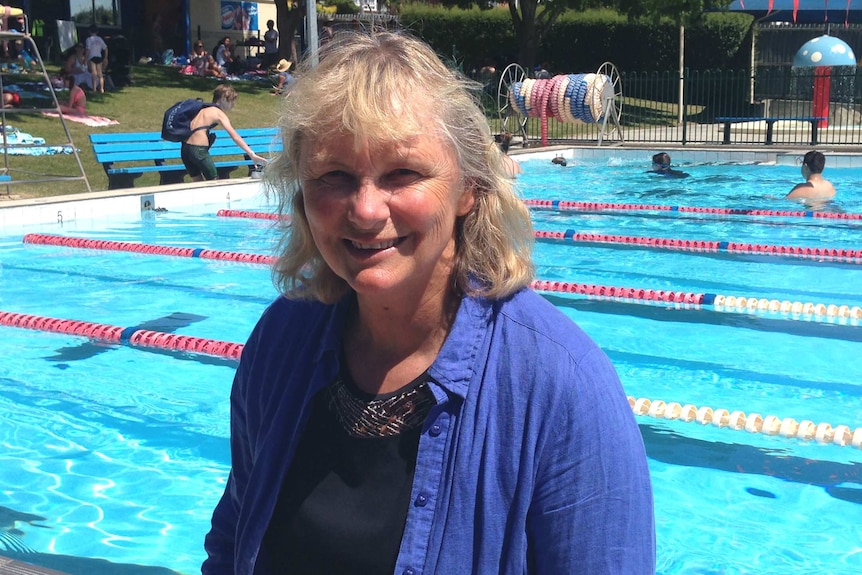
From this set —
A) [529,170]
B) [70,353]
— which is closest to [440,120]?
[70,353]

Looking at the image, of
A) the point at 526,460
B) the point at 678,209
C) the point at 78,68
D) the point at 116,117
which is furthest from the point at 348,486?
the point at 78,68

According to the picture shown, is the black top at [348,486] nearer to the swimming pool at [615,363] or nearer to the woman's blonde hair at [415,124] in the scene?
the woman's blonde hair at [415,124]

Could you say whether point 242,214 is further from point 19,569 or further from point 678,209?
point 19,569

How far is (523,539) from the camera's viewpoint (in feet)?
5.10

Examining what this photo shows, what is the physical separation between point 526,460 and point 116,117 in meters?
20.4

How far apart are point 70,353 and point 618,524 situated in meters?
5.97

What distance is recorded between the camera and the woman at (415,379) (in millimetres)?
1532

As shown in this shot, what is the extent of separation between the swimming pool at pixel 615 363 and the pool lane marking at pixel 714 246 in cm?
3

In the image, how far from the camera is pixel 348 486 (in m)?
1.69

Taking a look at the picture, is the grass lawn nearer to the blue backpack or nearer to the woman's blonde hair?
the blue backpack

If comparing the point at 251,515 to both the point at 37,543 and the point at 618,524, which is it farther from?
the point at 37,543

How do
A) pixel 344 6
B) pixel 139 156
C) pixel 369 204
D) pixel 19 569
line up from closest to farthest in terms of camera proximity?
pixel 369 204, pixel 19 569, pixel 139 156, pixel 344 6

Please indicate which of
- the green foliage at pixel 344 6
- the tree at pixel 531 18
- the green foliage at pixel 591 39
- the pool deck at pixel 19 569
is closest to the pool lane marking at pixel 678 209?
the pool deck at pixel 19 569

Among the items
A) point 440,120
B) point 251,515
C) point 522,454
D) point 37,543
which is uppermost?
point 440,120
